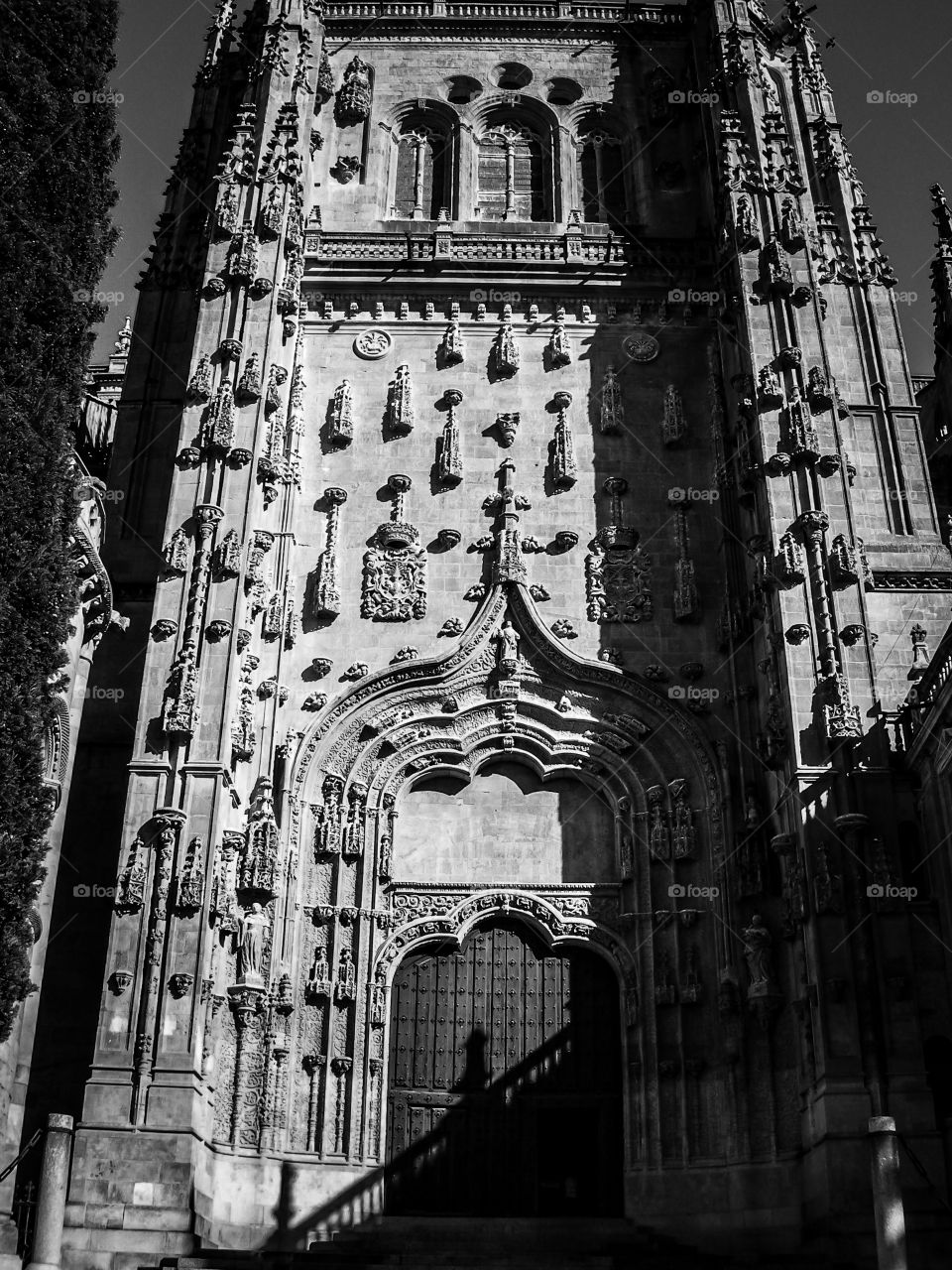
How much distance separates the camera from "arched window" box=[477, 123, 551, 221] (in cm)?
3019

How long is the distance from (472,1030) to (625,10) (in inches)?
910

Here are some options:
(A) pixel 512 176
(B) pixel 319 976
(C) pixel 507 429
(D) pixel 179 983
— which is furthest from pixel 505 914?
(A) pixel 512 176

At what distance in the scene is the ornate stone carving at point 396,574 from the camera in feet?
79.2

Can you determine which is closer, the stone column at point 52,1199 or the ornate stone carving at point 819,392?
the stone column at point 52,1199

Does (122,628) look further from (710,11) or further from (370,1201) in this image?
Result: (710,11)

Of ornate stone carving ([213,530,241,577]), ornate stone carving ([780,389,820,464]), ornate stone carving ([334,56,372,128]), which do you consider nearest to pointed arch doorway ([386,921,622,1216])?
ornate stone carving ([213,530,241,577])

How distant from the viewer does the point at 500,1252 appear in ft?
60.5

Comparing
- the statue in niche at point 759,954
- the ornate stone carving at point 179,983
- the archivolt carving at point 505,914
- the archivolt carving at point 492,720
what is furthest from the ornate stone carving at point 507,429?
the ornate stone carving at point 179,983

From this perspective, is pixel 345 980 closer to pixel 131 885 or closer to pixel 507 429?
pixel 131 885

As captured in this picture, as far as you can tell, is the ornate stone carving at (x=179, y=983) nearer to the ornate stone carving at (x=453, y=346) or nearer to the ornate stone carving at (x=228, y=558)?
the ornate stone carving at (x=228, y=558)

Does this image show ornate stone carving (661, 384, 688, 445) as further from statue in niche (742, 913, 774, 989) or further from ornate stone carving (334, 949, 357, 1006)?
ornate stone carving (334, 949, 357, 1006)

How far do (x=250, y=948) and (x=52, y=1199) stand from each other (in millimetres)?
4970

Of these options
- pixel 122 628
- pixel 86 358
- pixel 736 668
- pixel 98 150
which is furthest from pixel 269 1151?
pixel 98 150

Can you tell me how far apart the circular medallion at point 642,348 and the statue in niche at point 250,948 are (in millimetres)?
12780
